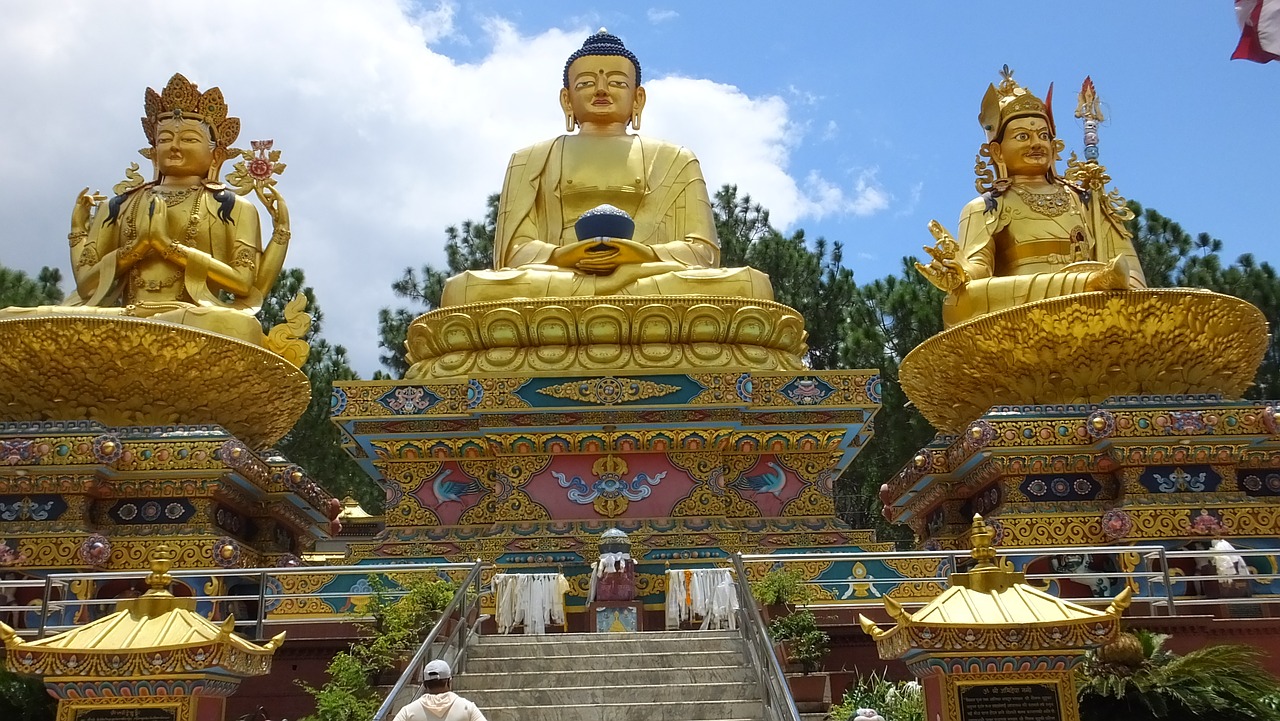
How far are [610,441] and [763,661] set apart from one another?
5066mm

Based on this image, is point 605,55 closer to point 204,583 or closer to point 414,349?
point 414,349

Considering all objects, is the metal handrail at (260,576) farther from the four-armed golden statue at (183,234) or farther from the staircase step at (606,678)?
the four-armed golden statue at (183,234)

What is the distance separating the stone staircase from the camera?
7.95 metres

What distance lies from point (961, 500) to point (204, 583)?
7847mm

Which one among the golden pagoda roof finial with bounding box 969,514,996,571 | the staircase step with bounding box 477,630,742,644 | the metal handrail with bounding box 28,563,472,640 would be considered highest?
the metal handrail with bounding box 28,563,472,640

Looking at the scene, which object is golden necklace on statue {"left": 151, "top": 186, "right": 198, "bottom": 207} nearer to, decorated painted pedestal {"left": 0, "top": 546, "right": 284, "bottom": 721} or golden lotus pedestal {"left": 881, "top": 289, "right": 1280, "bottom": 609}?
golden lotus pedestal {"left": 881, "top": 289, "right": 1280, "bottom": 609}

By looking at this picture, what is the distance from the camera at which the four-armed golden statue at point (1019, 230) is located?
44.7ft

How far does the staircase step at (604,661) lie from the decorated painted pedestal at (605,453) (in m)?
3.39

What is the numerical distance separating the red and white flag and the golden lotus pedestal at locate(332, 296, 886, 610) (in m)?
4.53

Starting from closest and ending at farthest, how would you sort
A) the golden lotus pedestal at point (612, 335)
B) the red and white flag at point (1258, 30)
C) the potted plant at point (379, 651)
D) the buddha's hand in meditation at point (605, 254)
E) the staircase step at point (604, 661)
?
the potted plant at point (379, 651)
the staircase step at point (604, 661)
the red and white flag at point (1258, 30)
the golden lotus pedestal at point (612, 335)
the buddha's hand in meditation at point (605, 254)

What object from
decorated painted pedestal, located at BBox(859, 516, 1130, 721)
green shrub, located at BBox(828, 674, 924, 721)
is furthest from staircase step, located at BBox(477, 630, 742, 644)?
decorated painted pedestal, located at BBox(859, 516, 1130, 721)

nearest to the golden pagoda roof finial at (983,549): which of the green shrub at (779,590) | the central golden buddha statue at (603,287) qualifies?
the green shrub at (779,590)

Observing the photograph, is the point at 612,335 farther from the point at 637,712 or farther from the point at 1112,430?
the point at 637,712

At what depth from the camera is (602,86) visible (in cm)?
1673
